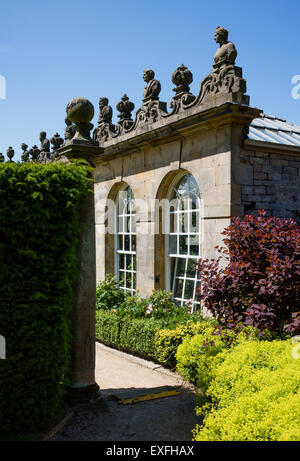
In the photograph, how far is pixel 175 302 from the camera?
917cm

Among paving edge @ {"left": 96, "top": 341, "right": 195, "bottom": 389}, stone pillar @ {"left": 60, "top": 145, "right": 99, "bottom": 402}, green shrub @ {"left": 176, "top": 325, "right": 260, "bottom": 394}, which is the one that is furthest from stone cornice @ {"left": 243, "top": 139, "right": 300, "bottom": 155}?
paving edge @ {"left": 96, "top": 341, "right": 195, "bottom": 389}

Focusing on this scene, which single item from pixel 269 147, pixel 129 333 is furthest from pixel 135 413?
pixel 269 147

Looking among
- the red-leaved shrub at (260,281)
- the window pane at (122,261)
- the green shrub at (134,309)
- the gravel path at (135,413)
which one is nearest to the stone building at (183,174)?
the window pane at (122,261)

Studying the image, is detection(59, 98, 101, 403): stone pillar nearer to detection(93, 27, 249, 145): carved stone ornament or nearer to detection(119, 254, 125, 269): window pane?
detection(93, 27, 249, 145): carved stone ornament

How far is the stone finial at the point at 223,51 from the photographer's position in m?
7.21

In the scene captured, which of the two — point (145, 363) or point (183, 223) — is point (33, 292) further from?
point (183, 223)

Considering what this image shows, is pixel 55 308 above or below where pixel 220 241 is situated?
below

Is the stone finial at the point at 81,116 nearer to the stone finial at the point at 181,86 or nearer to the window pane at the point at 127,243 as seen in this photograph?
the stone finial at the point at 181,86

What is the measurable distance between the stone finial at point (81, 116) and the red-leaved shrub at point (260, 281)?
250 cm

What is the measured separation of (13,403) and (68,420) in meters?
0.77

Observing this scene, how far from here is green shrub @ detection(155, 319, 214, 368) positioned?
22.2 feet

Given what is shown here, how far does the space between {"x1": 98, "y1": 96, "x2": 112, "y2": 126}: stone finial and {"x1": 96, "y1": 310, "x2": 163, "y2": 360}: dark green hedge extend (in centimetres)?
552
